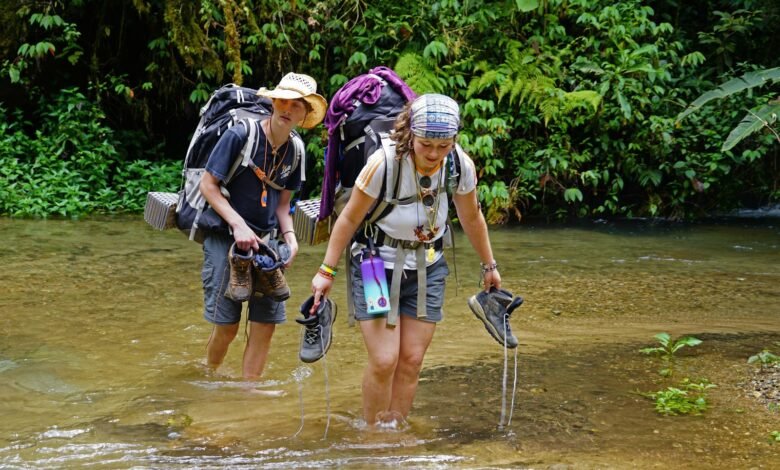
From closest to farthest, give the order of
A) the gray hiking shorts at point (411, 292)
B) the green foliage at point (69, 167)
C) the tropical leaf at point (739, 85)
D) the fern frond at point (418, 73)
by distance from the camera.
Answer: the gray hiking shorts at point (411, 292) < the tropical leaf at point (739, 85) < the fern frond at point (418, 73) < the green foliage at point (69, 167)

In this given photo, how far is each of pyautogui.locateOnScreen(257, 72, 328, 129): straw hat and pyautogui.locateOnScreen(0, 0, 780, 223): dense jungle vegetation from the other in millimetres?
6677

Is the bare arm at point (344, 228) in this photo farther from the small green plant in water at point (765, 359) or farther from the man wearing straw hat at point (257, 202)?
the small green plant in water at point (765, 359)

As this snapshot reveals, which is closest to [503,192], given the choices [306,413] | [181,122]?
[181,122]

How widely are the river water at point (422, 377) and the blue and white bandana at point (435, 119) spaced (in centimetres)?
95

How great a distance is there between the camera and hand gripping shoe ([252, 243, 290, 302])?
17.1 ft

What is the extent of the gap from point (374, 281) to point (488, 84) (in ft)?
26.6

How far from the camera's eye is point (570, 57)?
42.3 feet

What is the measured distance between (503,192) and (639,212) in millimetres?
2596

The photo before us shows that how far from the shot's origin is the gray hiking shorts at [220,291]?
5.37 meters

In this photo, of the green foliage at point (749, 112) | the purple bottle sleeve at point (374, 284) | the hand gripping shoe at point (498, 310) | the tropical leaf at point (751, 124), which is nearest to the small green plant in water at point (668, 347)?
the hand gripping shoe at point (498, 310)

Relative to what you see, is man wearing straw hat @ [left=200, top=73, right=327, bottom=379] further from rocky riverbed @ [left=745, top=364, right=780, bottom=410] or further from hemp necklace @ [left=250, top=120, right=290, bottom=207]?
rocky riverbed @ [left=745, top=364, right=780, bottom=410]

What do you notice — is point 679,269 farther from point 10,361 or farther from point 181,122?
point 181,122

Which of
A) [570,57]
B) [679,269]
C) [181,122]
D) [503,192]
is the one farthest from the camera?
[181,122]

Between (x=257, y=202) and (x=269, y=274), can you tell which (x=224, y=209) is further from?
(x=269, y=274)
